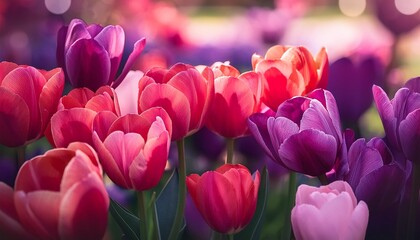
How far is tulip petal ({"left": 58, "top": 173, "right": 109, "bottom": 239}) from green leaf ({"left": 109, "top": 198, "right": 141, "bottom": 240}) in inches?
5.6

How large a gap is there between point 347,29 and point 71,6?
581cm

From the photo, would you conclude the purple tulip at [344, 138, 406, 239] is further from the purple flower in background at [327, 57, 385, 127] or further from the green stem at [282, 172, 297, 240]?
the purple flower in background at [327, 57, 385, 127]

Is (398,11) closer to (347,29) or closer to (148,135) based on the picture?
(148,135)

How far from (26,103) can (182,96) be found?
0.42ft

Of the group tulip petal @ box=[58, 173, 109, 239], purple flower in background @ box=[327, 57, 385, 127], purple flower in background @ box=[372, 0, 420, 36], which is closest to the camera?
tulip petal @ box=[58, 173, 109, 239]

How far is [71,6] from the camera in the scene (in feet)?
10.8

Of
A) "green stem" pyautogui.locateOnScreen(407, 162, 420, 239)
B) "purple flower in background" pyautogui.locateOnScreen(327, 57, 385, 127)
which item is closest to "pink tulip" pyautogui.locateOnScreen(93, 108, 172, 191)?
"green stem" pyautogui.locateOnScreen(407, 162, 420, 239)

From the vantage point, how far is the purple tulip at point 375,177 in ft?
2.05

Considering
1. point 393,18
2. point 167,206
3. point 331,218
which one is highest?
point 331,218

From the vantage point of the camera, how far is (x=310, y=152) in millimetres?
646

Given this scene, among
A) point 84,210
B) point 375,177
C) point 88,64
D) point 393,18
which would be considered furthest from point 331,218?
point 393,18

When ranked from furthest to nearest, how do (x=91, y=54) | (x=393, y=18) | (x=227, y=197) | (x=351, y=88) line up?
(x=393, y=18) < (x=351, y=88) < (x=91, y=54) < (x=227, y=197)

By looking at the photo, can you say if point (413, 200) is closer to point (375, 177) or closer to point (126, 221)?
point (375, 177)

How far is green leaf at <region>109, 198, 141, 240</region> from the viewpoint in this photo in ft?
2.28
